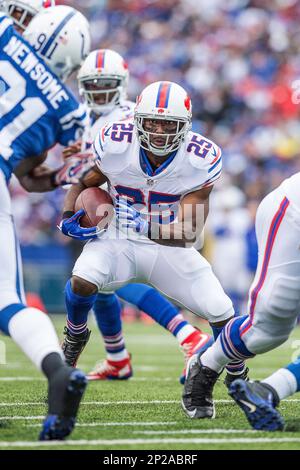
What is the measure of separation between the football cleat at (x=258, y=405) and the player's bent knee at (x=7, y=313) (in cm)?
87

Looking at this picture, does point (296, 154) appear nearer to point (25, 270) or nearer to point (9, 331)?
point (25, 270)

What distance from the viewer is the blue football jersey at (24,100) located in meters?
4.05

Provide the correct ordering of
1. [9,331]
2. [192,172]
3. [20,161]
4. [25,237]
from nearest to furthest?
1. [9,331]
2. [192,172]
3. [20,161]
4. [25,237]

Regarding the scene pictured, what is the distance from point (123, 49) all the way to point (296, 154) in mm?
3458

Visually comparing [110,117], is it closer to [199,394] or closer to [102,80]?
[102,80]

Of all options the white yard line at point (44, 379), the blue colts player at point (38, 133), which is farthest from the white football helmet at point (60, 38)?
the white yard line at point (44, 379)

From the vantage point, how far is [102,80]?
5020 millimetres

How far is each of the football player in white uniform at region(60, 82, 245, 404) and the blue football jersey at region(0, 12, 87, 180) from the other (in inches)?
12.8

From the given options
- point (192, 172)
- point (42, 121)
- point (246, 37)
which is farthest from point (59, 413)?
point (246, 37)

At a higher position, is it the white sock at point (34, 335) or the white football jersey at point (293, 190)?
the white football jersey at point (293, 190)

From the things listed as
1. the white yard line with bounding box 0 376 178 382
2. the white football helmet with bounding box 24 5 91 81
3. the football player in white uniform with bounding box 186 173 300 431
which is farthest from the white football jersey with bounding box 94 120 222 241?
the white yard line with bounding box 0 376 178 382

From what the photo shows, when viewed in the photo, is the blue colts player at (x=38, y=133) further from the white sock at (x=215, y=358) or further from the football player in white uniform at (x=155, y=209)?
the white sock at (x=215, y=358)

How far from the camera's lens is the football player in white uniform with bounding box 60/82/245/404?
3.90 m

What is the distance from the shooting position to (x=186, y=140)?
A: 4.04 m
